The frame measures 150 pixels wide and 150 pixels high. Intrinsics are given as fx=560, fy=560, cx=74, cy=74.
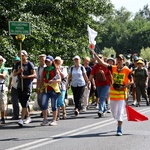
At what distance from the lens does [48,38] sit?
99.6 feet

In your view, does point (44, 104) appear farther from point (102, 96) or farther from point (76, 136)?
point (102, 96)

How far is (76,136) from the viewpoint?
38.1ft

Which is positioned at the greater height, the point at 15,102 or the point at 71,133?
the point at 15,102

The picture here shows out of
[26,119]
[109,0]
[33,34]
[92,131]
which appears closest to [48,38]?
[33,34]

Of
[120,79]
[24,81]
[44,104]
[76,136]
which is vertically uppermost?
[24,81]

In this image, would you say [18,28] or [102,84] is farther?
[102,84]

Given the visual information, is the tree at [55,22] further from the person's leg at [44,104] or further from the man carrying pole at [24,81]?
the person's leg at [44,104]

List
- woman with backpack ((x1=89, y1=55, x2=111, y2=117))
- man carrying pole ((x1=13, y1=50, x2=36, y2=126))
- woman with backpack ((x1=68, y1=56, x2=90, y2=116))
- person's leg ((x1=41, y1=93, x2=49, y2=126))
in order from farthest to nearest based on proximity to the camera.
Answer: woman with backpack ((x1=68, y1=56, x2=90, y2=116)) → woman with backpack ((x1=89, y1=55, x2=111, y2=117)) → man carrying pole ((x1=13, y1=50, x2=36, y2=126)) → person's leg ((x1=41, y1=93, x2=49, y2=126))

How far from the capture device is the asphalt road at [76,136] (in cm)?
1024

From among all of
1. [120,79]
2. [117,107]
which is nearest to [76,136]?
[117,107]

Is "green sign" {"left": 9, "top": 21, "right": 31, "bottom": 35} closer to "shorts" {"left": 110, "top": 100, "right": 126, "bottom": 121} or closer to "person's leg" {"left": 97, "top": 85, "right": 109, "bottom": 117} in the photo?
"person's leg" {"left": 97, "top": 85, "right": 109, "bottom": 117}

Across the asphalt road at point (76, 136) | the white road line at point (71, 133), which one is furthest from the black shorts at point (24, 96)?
the white road line at point (71, 133)

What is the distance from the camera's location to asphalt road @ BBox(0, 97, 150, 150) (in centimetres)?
1024

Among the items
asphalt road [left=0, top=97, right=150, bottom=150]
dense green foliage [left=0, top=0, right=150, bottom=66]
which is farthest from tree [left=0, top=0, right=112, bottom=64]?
asphalt road [left=0, top=97, right=150, bottom=150]
